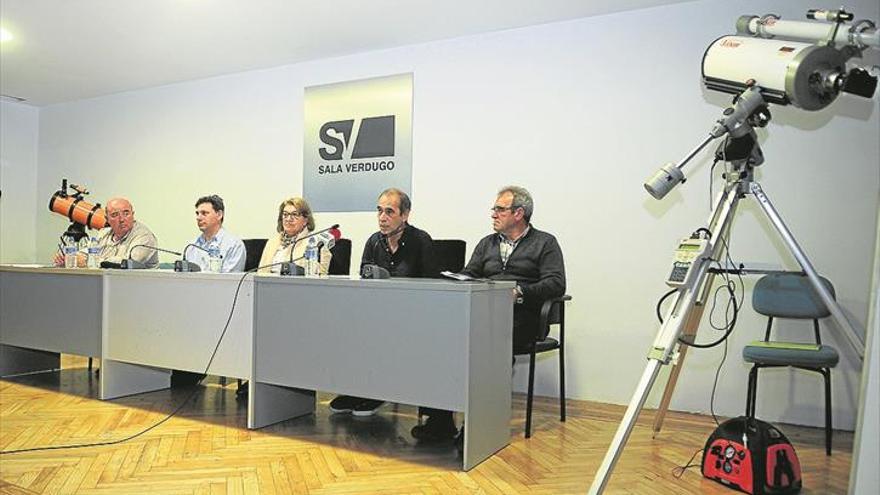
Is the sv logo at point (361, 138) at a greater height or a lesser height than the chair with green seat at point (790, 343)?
greater

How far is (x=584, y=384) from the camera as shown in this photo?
3850 millimetres

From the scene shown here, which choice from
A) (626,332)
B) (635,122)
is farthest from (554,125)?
(626,332)

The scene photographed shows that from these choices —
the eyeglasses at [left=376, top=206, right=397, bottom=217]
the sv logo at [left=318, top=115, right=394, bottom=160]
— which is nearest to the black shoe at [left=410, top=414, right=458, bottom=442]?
the eyeglasses at [left=376, top=206, right=397, bottom=217]

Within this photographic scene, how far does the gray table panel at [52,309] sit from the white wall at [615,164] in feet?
5.68

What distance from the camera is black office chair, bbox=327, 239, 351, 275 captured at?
370cm

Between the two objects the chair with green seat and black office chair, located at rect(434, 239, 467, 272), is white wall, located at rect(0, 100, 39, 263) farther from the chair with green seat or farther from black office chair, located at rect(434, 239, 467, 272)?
the chair with green seat

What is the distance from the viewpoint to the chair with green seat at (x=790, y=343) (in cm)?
265

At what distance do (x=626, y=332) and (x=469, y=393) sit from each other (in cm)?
166

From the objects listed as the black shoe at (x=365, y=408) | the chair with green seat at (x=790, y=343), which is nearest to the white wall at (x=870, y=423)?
the chair with green seat at (x=790, y=343)

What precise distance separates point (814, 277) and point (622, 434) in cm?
100

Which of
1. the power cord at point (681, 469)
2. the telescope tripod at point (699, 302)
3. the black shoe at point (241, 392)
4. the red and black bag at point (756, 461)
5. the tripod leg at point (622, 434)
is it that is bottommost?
the black shoe at point (241, 392)

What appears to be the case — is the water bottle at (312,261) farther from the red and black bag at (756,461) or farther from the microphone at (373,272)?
the red and black bag at (756,461)

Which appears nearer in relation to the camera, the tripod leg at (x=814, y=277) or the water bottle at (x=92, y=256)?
the tripod leg at (x=814, y=277)

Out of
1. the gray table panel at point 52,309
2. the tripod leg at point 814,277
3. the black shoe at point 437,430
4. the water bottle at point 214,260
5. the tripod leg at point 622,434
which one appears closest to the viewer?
the tripod leg at point 622,434
